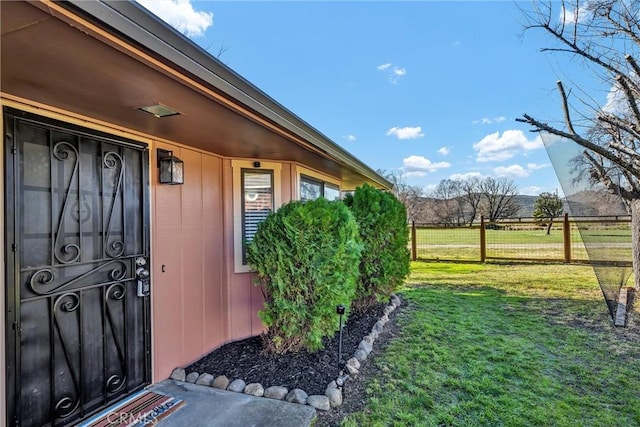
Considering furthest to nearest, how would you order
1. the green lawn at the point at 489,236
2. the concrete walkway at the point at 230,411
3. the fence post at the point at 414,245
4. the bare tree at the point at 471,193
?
1. the bare tree at the point at 471,193
2. the fence post at the point at 414,245
3. the green lawn at the point at 489,236
4. the concrete walkway at the point at 230,411

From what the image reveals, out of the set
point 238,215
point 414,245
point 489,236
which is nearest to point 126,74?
point 238,215

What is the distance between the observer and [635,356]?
3395mm

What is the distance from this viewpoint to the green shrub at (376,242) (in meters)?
4.80

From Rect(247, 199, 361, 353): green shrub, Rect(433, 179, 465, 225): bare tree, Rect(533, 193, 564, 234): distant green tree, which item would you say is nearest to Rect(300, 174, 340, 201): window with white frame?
Rect(247, 199, 361, 353): green shrub

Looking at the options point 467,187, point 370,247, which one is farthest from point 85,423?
point 467,187

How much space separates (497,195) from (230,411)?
84.1ft

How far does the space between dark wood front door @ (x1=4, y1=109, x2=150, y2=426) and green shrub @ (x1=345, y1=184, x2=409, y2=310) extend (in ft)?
9.51

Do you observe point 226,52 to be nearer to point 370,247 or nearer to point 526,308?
point 370,247

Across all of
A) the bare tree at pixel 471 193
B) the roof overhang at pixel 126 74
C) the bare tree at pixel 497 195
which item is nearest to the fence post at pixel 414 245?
the roof overhang at pixel 126 74

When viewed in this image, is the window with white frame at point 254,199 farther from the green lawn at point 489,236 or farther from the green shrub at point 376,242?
the green lawn at point 489,236

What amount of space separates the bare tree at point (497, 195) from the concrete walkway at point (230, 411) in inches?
944

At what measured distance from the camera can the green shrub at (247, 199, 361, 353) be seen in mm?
3145

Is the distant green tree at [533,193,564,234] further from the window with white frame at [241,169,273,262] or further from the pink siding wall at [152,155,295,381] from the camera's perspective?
the pink siding wall at [152,155,295,381]

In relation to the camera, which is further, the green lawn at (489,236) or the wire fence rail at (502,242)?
the green lawn at (489,236)
